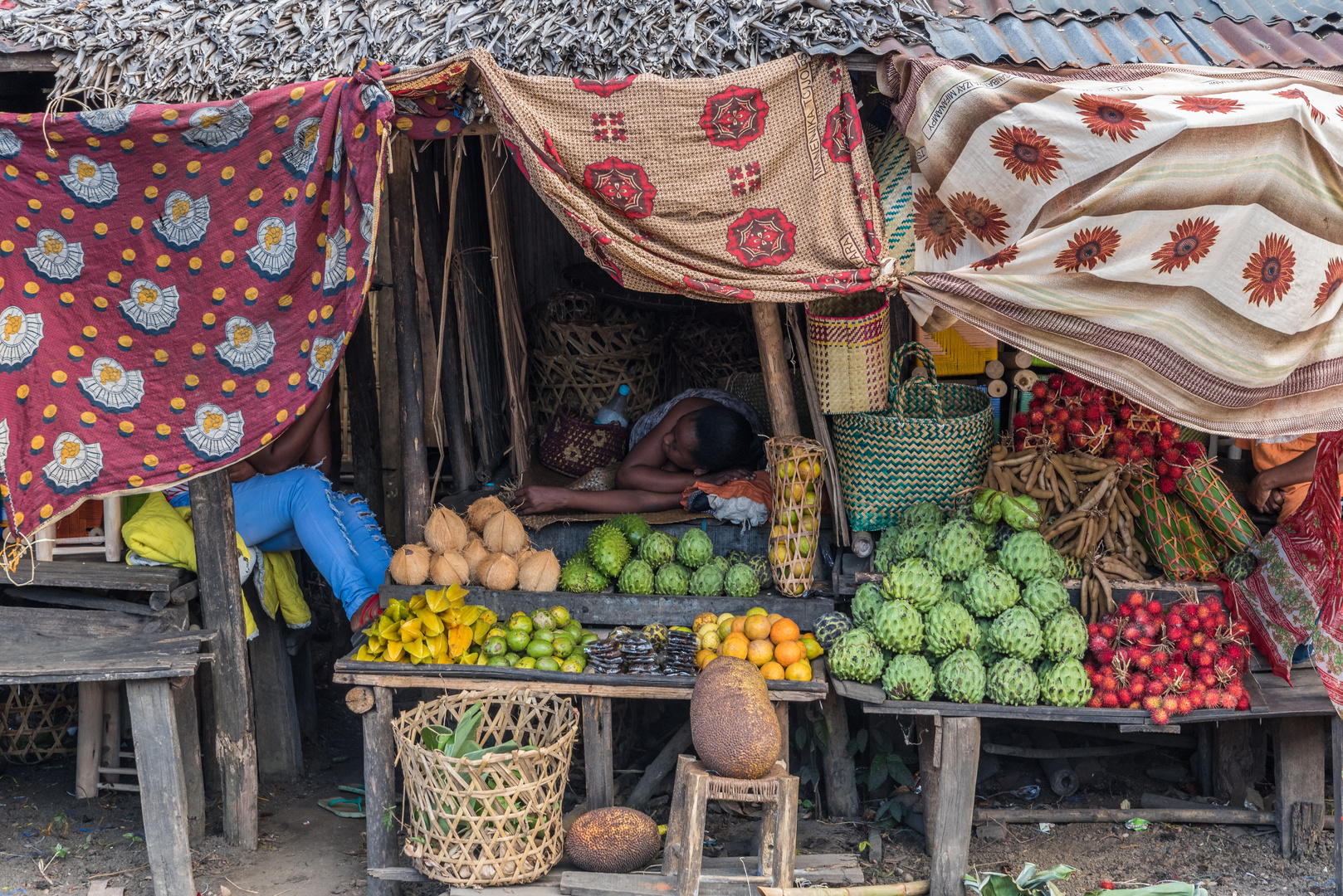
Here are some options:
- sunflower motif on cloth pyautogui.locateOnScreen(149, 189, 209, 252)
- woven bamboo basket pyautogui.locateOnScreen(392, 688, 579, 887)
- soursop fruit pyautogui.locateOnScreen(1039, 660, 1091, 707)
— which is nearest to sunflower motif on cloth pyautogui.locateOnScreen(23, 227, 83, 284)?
sunflower motif on cloth pyautogui.locateOnScreen(149, 189, 209, 252)

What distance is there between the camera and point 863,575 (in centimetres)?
474

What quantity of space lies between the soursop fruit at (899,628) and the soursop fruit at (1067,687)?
52 cm

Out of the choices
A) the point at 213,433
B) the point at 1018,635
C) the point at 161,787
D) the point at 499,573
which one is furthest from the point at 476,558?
the point at 1018,635

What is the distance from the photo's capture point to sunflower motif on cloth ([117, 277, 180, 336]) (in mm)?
Result: 3984

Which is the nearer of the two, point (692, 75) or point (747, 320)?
point (692, 75)

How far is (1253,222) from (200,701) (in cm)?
510

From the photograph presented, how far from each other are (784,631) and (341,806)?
238 centimetres

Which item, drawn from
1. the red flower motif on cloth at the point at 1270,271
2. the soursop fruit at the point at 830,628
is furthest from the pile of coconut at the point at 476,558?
the red flower motif on cloth at the point at 1270,271

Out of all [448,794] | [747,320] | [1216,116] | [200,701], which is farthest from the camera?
[747,320]

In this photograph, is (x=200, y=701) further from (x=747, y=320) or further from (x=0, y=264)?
(x=747, y=320)

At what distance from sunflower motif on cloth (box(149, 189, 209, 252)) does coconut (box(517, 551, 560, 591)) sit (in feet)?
6.16

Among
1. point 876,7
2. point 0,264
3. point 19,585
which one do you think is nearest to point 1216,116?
point 876,7

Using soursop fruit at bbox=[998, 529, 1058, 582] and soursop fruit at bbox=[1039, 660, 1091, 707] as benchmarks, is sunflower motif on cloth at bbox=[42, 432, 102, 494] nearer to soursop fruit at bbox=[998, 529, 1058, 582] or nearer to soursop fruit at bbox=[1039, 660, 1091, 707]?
soursop fruit at bbox=[998, 529, 1058, 582]

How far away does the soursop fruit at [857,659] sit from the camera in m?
4.37
